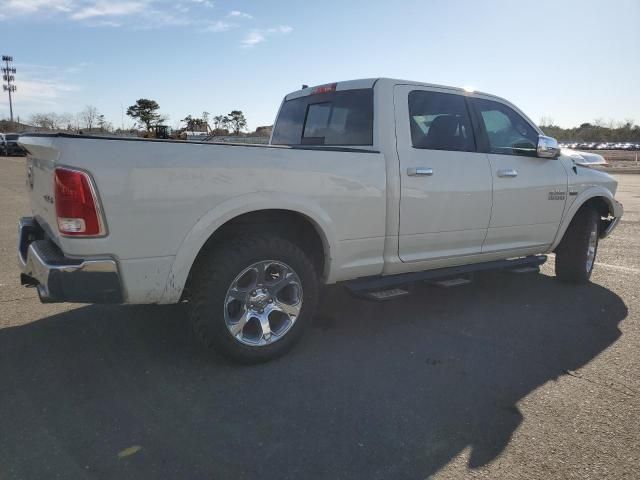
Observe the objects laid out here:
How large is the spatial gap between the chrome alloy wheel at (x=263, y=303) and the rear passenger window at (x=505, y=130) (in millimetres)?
2353

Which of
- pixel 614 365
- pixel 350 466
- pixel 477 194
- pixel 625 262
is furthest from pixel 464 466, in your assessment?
pixel 625 262

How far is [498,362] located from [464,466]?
1.31m

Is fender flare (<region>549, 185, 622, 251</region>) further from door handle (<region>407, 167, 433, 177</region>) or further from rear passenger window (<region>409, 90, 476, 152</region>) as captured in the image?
door handle (<region>407, 167, 433, 177</region>)

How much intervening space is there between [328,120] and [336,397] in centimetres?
256

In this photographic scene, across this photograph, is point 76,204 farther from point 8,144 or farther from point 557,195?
point 8,144

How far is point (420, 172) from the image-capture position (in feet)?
13.0

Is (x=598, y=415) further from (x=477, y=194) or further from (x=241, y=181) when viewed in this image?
(x=241, y=181)

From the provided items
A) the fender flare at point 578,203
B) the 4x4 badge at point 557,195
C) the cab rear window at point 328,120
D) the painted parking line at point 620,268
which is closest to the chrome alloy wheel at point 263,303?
the cab rear window at point 328,120

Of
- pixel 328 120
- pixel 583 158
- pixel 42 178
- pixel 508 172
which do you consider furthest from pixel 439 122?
pixel 42 178

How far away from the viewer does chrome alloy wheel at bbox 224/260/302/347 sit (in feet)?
11.0

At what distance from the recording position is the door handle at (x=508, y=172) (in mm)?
4552

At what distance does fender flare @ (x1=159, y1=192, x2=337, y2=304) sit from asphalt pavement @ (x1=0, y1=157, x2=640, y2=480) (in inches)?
25.5

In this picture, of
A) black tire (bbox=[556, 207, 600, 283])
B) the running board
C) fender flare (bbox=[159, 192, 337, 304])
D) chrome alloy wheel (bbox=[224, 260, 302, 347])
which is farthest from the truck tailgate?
black tire (bbox=[556, 207, 600, 283])

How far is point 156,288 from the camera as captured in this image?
9.86ft
